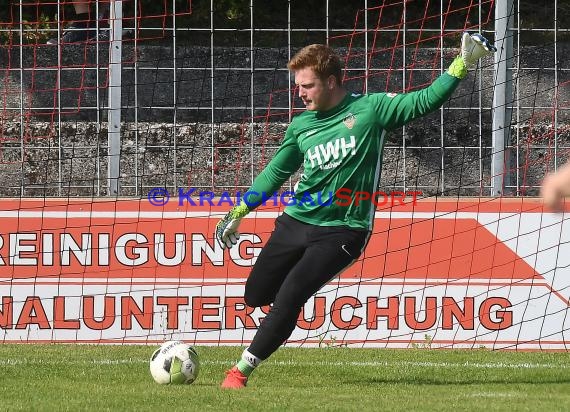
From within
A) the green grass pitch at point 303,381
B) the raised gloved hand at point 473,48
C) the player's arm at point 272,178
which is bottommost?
the green grass pitch at point 303,381

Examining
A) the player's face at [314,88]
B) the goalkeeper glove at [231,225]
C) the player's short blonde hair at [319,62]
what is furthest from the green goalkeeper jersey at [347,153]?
the goalkeeper glove at [231,225]

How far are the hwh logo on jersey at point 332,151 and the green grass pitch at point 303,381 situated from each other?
1336 millimetres

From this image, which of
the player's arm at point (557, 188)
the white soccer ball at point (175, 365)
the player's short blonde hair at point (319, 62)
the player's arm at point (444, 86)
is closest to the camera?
the player's arm at point (557, 188)

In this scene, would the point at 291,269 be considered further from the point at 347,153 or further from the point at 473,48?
the point at 473,48

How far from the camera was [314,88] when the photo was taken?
777cm

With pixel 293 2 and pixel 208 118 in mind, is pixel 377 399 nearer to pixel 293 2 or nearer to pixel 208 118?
pixel 208 118

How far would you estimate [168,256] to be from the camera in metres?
10.8

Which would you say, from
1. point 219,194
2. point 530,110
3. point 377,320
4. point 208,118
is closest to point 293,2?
point 208,118

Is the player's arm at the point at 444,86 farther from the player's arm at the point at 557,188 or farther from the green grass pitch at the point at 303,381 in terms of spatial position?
the player's arm at the point at 557,188

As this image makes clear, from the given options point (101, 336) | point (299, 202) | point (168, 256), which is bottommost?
point (101, 336)

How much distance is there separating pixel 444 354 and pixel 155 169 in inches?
156

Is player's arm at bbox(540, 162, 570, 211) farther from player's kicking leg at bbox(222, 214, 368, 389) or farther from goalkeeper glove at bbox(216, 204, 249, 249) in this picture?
goalkeeper glove at bbox(216, 204, 249, 249)

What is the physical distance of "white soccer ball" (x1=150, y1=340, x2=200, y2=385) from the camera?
7898 millimetres

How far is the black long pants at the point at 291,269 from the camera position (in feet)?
25.0
